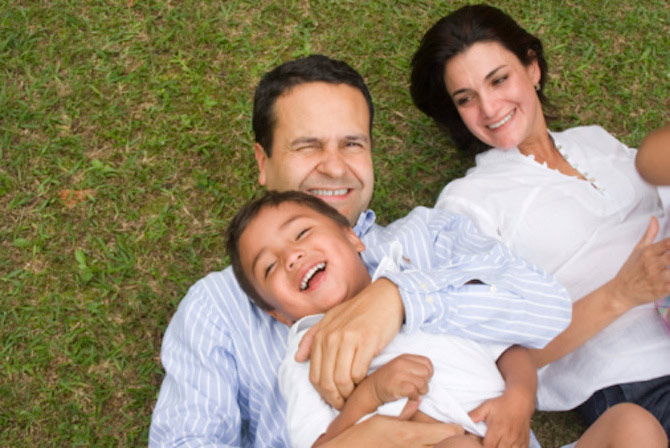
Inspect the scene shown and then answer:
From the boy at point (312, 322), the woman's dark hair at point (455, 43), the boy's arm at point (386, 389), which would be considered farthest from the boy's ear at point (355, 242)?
the woman's dark hair at point (455, 43)

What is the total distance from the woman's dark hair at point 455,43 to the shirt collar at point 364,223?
Answer: 0.82 metres

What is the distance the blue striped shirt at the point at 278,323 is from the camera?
7.11ft

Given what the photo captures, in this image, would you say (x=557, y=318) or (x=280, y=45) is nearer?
(x=557, y=318)

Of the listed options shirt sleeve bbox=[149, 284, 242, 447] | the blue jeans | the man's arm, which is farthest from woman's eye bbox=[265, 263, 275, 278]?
the blue jeans

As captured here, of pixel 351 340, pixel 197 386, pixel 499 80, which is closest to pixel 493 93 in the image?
pixel 499 80

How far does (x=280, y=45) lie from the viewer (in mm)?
4133

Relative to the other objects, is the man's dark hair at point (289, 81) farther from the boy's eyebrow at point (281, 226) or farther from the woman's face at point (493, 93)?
the boy's eyebrow at point (281, 226)

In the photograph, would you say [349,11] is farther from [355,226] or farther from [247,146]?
[355,226]

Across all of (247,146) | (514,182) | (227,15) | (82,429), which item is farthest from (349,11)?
(82,429)

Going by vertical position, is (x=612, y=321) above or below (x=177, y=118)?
below

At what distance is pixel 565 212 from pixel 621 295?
47 centimetres

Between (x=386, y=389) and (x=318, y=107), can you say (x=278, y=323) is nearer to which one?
(x=386, y=389)

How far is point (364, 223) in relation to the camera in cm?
294

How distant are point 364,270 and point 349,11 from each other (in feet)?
7.75
